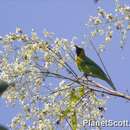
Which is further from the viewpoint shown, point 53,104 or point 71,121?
point 53,104

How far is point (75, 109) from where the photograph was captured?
4.37 m

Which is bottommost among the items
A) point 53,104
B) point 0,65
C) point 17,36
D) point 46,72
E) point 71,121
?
point 71,121

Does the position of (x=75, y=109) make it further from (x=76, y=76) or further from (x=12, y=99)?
(x=12, y=99)

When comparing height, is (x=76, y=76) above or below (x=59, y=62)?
below

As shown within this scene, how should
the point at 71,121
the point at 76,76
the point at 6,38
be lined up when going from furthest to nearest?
the point at 6,38
the point at 71,121
the point at 76,76

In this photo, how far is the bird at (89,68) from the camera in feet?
11.8

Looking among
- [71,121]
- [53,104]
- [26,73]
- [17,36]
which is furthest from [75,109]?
[17,36]

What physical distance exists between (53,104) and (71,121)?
1.54 ft

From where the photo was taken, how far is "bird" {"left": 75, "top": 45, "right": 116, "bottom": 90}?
3.60m

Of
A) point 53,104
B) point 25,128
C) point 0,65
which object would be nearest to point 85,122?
point 53,104

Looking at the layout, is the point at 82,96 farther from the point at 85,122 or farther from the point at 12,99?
the point at 12,99

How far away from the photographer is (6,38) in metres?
5.09

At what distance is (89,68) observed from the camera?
12.3 feet

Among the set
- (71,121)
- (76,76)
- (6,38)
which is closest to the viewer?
(76,76)
